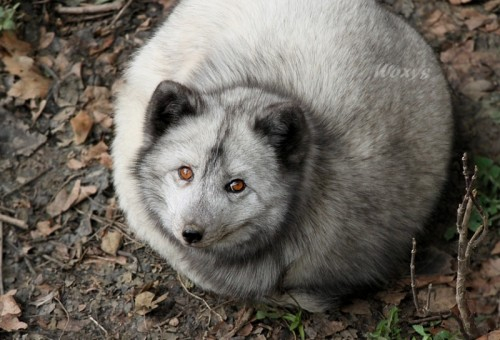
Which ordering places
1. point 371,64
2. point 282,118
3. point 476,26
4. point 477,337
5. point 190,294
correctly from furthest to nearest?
point 476,26
point 190,294
point 371,64
point 477,337
point 282,118

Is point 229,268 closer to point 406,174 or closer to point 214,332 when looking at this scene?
point 214,332

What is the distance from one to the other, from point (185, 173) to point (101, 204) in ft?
6.48

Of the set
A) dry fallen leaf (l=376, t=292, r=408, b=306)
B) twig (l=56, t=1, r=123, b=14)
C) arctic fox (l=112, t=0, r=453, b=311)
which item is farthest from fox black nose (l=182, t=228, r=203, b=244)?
twig (l=56, t=1, r=123, b=14)

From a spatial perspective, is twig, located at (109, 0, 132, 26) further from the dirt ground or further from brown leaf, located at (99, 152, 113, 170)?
brown leaf, located at (99, 152, 113, 170)

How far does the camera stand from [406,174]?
5.24 meters

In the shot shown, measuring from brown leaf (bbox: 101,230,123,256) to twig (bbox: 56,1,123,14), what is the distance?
2.48 meters

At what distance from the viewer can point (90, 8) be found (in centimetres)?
720

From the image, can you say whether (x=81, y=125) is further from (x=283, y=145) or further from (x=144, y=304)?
(x=283, y=145)

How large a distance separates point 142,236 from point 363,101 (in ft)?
6.51

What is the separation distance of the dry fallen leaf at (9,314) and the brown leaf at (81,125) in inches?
61.6

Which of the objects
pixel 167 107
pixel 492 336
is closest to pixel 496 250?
pixel 492 336

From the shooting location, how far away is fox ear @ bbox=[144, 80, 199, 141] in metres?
4.38

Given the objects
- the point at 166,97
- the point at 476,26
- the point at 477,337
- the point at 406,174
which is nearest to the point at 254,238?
the point at 166,97

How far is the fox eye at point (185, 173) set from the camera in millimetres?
4344
